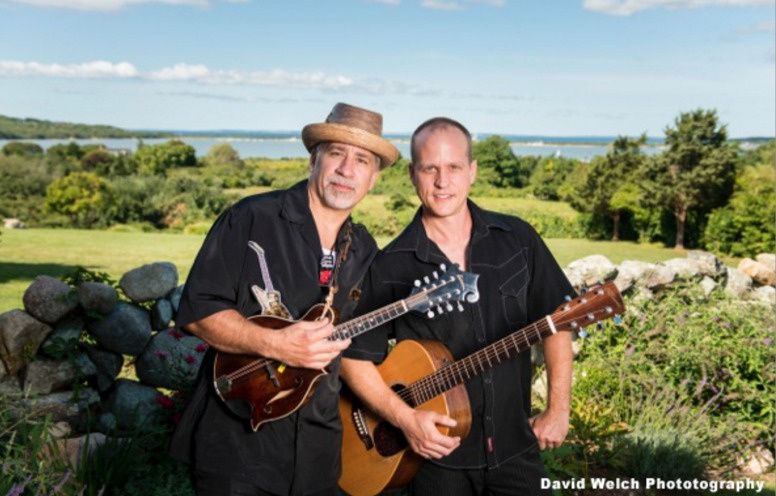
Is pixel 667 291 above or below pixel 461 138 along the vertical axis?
below

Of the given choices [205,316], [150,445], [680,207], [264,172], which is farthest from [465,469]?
[264,172]

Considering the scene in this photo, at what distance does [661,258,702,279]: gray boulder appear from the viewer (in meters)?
8.73

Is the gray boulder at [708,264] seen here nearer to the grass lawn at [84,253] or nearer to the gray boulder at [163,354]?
the gray boulder at [163,354]

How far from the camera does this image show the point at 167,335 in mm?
6191

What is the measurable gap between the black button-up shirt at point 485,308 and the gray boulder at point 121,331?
343 centimetres

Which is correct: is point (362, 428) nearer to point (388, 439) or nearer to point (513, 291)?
point (388, 439)

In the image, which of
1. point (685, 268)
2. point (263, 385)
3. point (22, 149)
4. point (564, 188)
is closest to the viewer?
point (263, 385)

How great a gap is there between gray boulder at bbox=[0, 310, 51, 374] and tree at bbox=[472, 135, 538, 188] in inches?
1252

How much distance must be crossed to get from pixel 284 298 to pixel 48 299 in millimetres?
3565

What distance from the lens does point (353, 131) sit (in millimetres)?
3010

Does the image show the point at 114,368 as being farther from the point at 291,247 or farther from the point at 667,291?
the point at 667,291

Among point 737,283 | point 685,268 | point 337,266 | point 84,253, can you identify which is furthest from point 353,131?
point 84,253

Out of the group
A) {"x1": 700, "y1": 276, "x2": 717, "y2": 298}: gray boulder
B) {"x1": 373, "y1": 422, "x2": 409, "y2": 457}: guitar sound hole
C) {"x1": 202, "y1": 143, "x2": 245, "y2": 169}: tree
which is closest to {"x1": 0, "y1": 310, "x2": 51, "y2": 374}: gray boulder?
{"x1": 373, "y1": 422, "x2": 409, "y2": 457}: guitar sound hole

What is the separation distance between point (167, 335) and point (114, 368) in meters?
0.47
